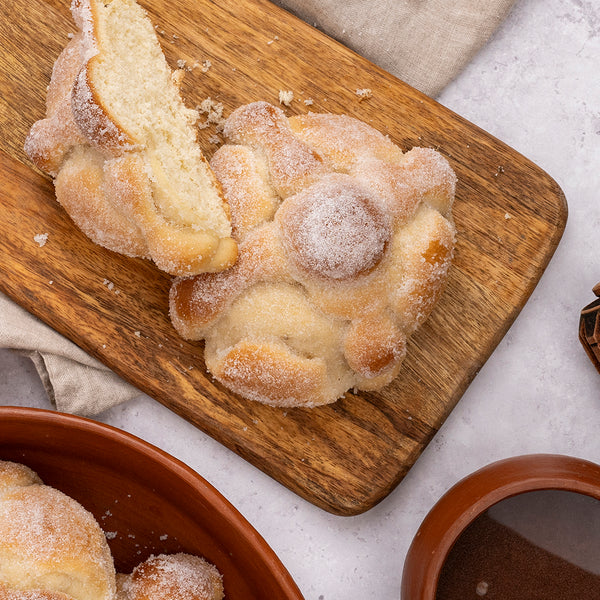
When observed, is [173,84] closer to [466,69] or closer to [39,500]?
[466,69]

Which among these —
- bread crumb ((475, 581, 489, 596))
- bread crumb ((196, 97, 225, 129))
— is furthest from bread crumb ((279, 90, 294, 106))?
bread crumb ((475, 581, 489, 596))

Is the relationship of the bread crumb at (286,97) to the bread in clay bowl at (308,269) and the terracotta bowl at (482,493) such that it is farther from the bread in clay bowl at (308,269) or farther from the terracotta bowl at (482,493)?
the terracotta bowl at (482,493)

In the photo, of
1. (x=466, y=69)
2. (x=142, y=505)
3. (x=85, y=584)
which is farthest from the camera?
(x=466, y=69)

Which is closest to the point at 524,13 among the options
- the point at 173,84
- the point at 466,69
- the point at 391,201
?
the point at 466,69

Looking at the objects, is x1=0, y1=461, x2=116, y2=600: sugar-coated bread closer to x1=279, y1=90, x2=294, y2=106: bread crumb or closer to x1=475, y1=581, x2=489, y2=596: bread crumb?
x1=475, y1=581, x2=489, y2=596: bread crumb

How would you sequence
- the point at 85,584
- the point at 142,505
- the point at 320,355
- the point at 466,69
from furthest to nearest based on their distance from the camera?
the point at 466,69 → the point at 142,505 → the point at 320,355 → the point at 85,584

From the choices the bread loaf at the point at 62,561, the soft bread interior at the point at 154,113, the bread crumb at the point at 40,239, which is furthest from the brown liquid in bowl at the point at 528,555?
the bread crumb at the point at 40,239

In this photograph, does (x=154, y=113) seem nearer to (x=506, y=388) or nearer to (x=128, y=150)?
(x=128, y=150)
